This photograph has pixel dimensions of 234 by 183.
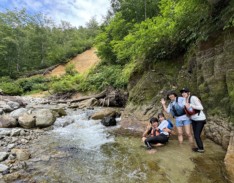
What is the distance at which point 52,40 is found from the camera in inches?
1650

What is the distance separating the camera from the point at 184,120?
5.48 metres

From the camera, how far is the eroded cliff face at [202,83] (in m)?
5.21

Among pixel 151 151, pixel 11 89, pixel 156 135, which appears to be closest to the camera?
pixel 151 151

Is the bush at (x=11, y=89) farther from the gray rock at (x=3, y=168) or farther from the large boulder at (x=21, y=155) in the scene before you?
the gray rock at (x=3, y=168)

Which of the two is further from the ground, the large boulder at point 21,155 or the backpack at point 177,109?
the backpack at point 177,109

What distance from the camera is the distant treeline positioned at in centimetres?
3491

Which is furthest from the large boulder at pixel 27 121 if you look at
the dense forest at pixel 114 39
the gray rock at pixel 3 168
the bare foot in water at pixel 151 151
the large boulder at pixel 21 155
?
the bare foot in water at pixel 151 151

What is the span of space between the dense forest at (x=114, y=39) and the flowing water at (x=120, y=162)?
353cm

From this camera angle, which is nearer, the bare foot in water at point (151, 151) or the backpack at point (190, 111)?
the backpack at point (190, 111)

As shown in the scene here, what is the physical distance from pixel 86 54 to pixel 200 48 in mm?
35383

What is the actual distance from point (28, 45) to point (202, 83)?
124ft

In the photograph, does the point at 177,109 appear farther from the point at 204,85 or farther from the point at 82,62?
the point at 82,62

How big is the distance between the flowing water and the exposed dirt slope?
2825cm

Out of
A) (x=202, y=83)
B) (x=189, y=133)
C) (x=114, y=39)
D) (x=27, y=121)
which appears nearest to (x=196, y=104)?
(x=189, y=133)
